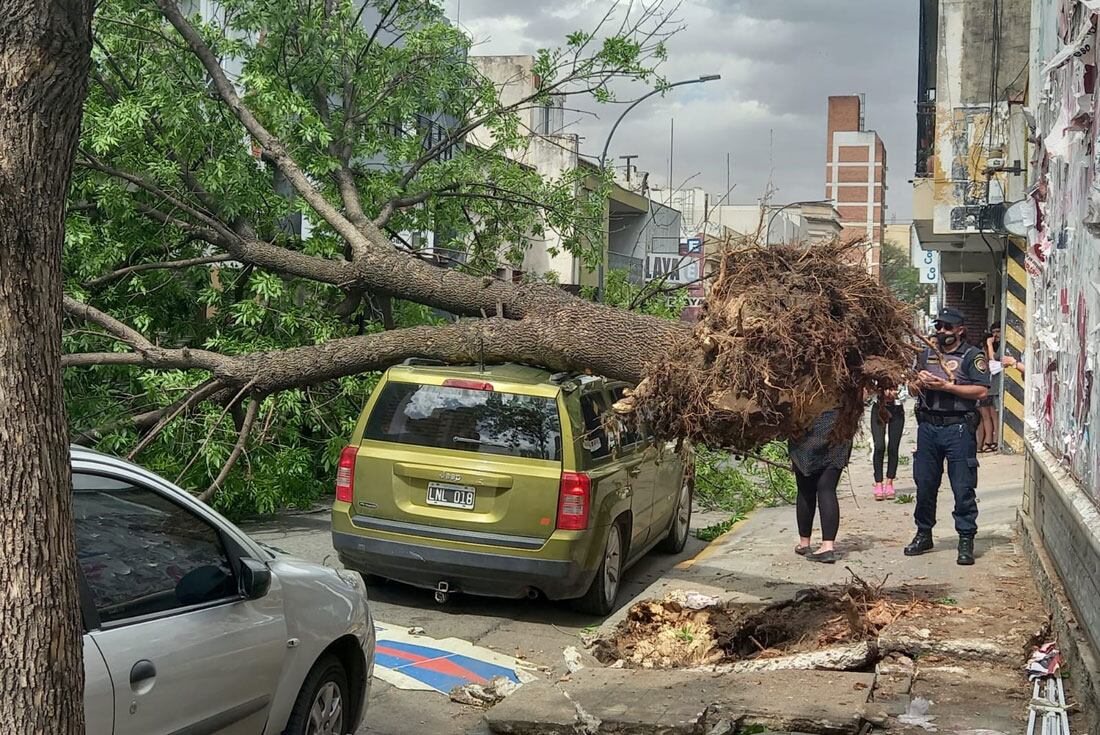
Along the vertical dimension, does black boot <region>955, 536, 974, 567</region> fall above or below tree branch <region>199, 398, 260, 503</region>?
below

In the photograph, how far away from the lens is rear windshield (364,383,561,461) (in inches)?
321

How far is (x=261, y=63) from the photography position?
1192cm

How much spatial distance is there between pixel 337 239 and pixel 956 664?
7665 millimetres

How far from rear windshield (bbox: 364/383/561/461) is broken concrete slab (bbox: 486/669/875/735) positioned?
6.43ft

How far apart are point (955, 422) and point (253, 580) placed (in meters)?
6.14

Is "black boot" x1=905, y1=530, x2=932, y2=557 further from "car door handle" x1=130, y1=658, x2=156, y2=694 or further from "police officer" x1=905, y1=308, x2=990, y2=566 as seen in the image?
"car door handle" x1=130, y1=658, x2=156, y2=694

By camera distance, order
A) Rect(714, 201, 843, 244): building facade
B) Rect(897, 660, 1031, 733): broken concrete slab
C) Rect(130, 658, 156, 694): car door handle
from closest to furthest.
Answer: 1. Rect(130, 658, 156, 694): car door handle
2. Rect(897, 660, 1031, 733): broken concrete slab
3. Rect(714, 201, 843, 244): building facade

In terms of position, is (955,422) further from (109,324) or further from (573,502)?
(109,324)

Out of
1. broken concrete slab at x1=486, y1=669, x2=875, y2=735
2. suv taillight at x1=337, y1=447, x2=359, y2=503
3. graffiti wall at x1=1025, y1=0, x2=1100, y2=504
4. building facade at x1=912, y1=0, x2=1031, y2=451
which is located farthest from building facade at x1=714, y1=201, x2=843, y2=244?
broken concrete slab at x1=486, y1=669, x2=875, y2=735

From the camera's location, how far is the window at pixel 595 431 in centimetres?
836

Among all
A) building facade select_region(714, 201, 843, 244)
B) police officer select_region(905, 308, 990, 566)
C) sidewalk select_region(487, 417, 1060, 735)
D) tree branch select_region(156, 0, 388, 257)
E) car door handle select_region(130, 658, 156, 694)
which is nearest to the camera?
car door handle select_region(130, 658, 156, 694)

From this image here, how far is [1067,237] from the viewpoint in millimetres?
7430

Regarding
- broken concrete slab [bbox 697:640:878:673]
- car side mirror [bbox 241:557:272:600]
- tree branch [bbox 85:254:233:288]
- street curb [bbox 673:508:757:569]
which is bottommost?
street curb [bbox 673:508:757:569]

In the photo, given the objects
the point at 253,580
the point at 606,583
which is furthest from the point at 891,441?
the point at 253,580
